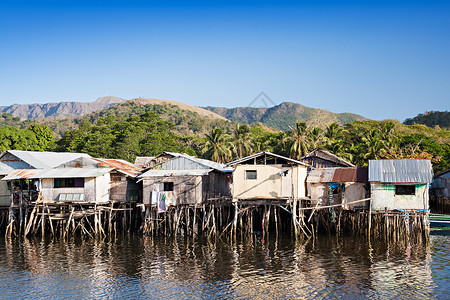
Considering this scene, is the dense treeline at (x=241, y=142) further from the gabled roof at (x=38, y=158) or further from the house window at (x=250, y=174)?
the house window at (x=250, y=174)

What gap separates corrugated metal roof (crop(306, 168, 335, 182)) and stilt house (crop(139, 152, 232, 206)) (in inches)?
238

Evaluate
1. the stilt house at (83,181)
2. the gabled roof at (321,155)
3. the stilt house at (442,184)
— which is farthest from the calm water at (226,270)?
the stilt house at (442,184)

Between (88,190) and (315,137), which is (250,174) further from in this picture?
(315,137)

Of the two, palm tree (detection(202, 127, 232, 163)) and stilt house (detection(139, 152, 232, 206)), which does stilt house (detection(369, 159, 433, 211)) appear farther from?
palm tree (detection(202, 127, 232, 163))

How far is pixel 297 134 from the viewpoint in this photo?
151 feet

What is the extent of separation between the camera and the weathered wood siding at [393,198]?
26.4 m

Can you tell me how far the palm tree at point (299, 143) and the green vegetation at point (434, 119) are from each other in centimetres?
4387

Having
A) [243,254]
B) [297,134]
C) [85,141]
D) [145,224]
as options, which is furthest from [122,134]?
[243,254]

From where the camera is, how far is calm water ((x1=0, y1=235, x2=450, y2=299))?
17.6m

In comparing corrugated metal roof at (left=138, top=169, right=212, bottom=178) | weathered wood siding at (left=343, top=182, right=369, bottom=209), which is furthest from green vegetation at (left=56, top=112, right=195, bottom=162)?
weathered wood siding at (left=343, top=182, right=369, bottom=209)

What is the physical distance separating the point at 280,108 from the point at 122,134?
379ft

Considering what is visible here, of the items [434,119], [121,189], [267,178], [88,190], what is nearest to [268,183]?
[267,178]

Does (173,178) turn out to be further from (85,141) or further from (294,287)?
(85,141)

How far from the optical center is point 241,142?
52719mm
